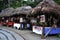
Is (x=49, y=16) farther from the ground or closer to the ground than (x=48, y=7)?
closer to the ground

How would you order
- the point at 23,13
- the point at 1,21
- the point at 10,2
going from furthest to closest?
the point at 10,2 → the point at 1,21 → the point at 23,13

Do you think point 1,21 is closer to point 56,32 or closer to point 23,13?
point 23,13

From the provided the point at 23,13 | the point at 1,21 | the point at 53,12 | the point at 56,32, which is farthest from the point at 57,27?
the point at 1,21

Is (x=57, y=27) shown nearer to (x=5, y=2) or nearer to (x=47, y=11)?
(x=47, y=11)

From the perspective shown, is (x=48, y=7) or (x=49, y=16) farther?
(x=49, y=16)

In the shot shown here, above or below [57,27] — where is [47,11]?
above

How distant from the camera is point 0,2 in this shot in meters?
48.1

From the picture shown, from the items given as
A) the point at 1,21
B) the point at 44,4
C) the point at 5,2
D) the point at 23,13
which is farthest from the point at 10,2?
the point at 44,4

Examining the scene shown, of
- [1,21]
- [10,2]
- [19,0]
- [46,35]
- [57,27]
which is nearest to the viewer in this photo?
[46,35]

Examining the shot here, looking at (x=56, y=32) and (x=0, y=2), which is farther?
(x=0, y=2)

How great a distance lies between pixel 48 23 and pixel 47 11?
169 centimetres

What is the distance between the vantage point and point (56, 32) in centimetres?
1950

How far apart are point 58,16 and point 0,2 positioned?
102 feet

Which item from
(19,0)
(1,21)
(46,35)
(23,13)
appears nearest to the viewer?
(46,35)
